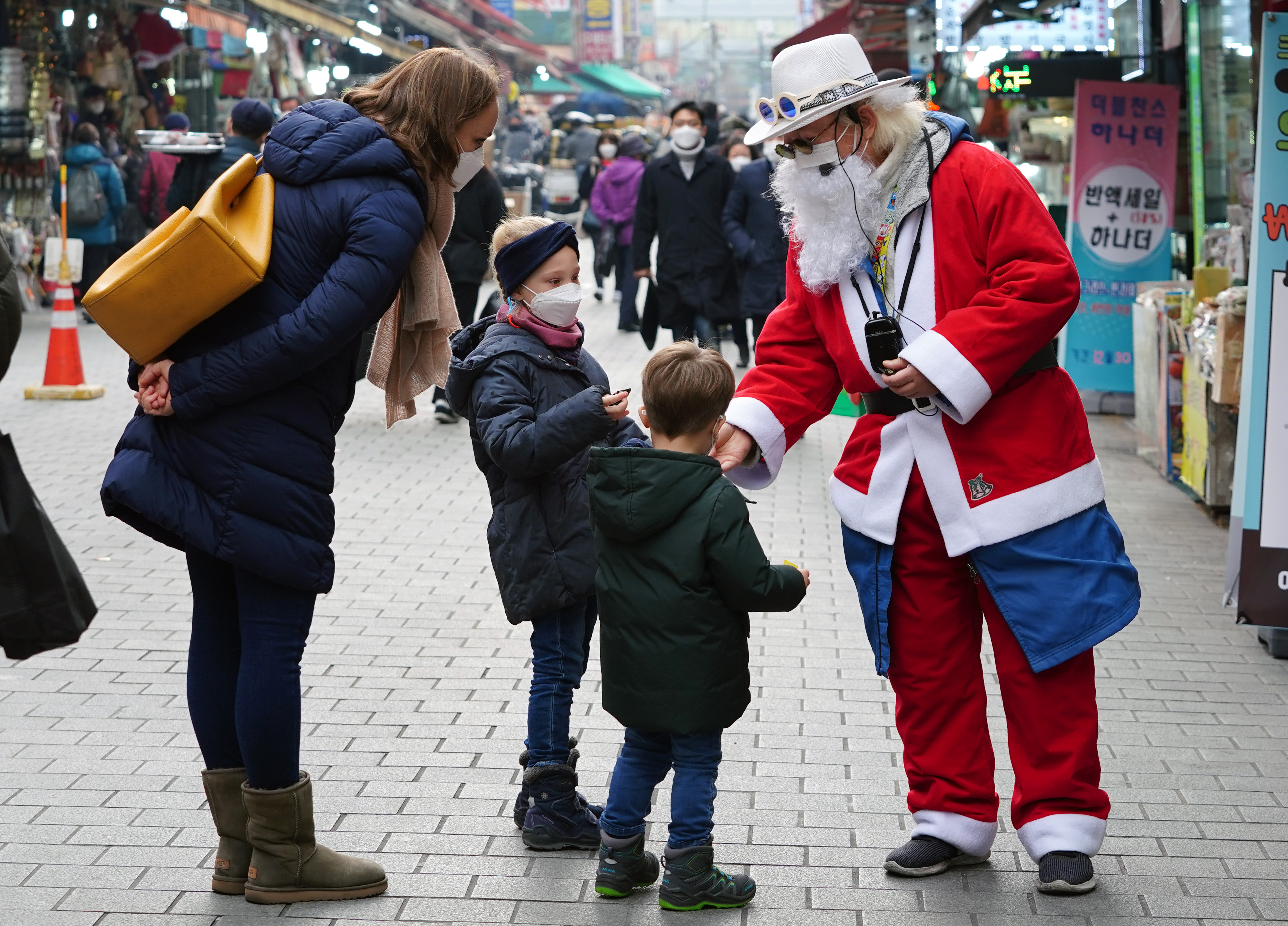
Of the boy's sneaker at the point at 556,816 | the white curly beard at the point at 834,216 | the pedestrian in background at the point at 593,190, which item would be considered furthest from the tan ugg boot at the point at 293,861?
→ the pedestrian in background at the point at 593,190

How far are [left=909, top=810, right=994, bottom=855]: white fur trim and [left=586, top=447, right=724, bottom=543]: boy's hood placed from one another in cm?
99

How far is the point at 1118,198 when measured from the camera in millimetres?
9914

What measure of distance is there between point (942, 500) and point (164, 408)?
1.69 metres

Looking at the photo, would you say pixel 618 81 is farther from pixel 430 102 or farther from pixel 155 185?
pixel 430 102

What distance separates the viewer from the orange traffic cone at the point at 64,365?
35.3ft

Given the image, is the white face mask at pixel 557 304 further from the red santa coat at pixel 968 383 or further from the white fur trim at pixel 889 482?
the white fur trim at pixel 889 482

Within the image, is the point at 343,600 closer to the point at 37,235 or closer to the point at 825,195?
the point at 825,195

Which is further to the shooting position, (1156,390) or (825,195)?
(1156,390)

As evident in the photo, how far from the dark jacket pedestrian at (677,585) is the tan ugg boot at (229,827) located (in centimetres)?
88

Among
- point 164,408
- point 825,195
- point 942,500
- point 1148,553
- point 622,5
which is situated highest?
point 622,5

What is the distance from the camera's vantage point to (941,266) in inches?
135

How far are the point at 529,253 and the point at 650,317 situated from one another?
7.06 metres

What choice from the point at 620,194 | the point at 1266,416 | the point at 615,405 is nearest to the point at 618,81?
the point at 620,194

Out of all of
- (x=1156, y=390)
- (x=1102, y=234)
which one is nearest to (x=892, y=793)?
(x=1156, y=390)
